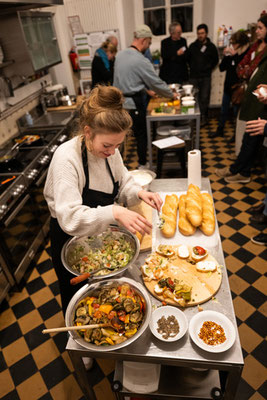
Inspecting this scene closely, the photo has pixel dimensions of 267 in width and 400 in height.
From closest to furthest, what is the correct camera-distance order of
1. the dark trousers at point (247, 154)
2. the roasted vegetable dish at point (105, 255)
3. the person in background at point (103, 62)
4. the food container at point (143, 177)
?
the roasted vegetable dish at point (105, 255) → the food container at point (143, 177) → the dark trousers at point (247, 154) → the person in background at point (103, 62)

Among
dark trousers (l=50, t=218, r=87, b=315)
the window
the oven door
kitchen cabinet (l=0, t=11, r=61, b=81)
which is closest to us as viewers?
dark trousers (l=50, t=218, r=87, b=315)

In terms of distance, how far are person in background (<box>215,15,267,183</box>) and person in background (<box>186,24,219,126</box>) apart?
2003 mm

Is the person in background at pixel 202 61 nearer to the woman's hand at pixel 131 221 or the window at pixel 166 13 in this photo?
the window at pixel 166 13

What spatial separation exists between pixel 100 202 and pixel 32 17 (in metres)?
3.77

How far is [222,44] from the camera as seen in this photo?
19.0ft

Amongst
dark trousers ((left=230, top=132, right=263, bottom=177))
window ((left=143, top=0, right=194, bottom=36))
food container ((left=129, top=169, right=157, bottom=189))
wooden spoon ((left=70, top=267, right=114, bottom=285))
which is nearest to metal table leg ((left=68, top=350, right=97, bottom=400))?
wooden spoon ((left=70, top=267, right=114, bottom=285))

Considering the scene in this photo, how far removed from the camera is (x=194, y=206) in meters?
1.89

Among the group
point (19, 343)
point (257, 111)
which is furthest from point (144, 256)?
point (257, 111)

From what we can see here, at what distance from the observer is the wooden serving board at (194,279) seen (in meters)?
1.39

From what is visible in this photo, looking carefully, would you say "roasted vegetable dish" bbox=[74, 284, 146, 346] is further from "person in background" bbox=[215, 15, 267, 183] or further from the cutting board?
"person in background" bbox=[215, 15, 267, 183]

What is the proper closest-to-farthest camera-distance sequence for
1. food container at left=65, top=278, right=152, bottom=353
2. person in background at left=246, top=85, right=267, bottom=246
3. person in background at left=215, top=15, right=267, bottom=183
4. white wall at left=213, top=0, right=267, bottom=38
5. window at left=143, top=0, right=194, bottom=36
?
1. food container at left=65, top=278, right=152, bottom=353
2. person in background at left=246, top=85, right=267, bottom=246
3. person in background at left=215, top=15, right=267, bottom=183
4. white wall at left=213, top=0, right=267, bottom=38
5. window at left=143, top=0, right=194, bottom=36

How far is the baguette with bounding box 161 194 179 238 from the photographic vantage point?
5.95ft

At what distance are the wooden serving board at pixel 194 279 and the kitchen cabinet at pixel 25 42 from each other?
12.1 ft

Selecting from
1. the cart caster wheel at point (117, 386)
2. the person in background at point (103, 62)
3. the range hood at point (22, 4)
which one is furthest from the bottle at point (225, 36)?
the cart caster wheel at point (117, 386)
